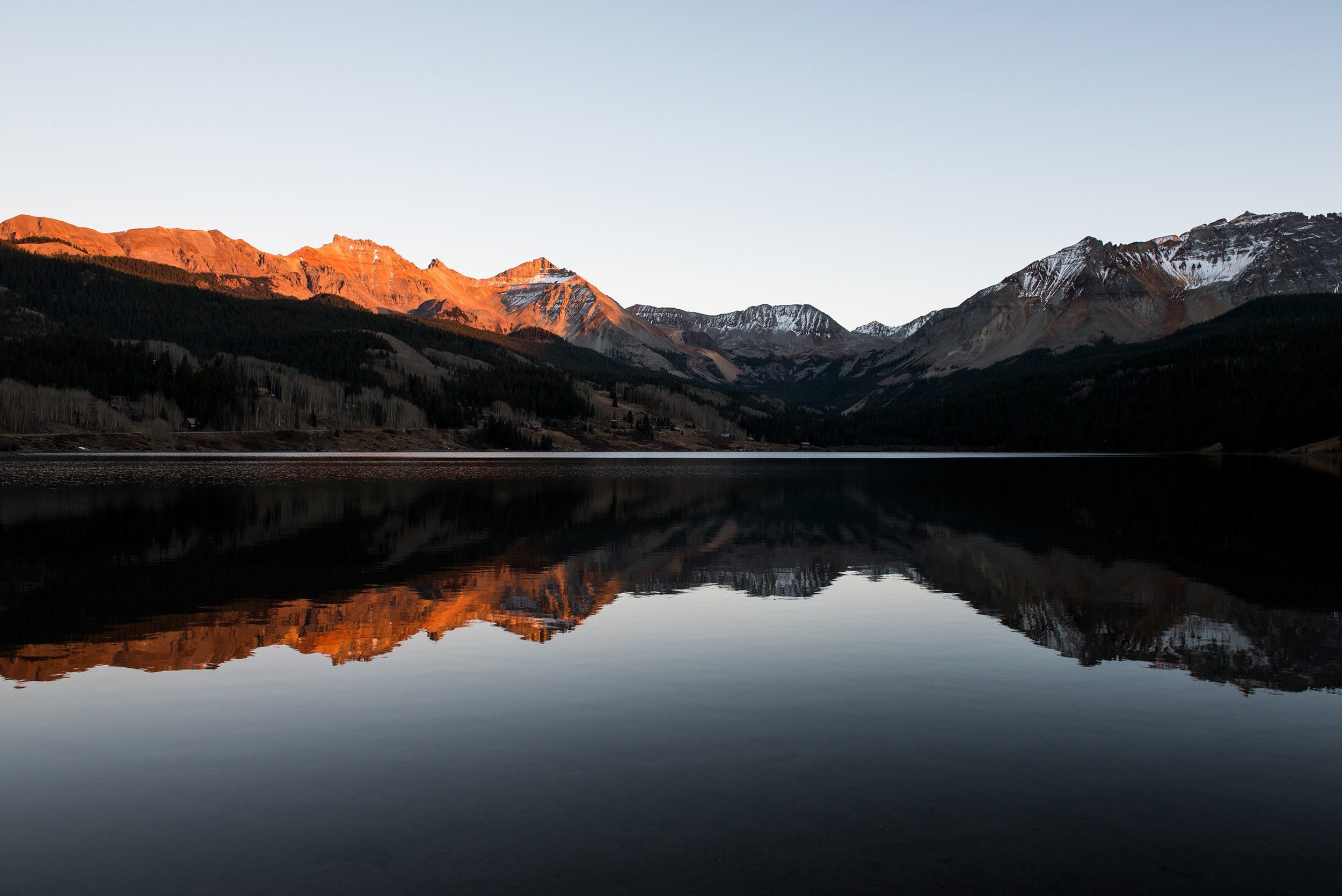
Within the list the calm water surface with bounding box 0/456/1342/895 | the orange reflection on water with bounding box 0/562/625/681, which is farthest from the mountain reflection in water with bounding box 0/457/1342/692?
the calm water surface with bounding box 0/456/1342/895

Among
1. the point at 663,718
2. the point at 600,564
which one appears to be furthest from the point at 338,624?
the point at 600,564

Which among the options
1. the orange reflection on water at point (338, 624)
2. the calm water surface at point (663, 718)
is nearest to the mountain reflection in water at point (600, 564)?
the orange reflection on water at point (338, 624)

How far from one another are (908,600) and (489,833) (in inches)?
830

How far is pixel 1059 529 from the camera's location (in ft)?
164

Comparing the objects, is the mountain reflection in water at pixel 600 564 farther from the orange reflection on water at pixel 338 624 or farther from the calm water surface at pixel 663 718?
the calm water surface at pixel 663 718

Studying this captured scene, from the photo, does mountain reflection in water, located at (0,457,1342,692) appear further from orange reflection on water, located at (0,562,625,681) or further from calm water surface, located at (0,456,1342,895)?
calm water surface, located at (0,456,1342,895)

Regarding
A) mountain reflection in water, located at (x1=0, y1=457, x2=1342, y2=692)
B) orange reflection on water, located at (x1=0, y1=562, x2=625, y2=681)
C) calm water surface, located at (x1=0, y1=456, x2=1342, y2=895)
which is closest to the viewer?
calm water surface, located at (x1=0, y1=456, x2=1342, y2=895)

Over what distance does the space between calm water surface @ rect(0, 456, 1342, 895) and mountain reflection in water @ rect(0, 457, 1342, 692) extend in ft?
0.81

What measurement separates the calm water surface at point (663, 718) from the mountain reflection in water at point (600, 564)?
247 mm

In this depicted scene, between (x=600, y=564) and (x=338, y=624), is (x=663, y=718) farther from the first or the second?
(x=600, y=564)

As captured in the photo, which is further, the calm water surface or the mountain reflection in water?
the mountain reflection in water

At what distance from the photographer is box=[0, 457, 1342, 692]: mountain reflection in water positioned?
892 inches

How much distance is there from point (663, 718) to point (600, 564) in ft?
69.0

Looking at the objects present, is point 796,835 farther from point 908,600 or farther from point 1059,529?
point 1059,529
